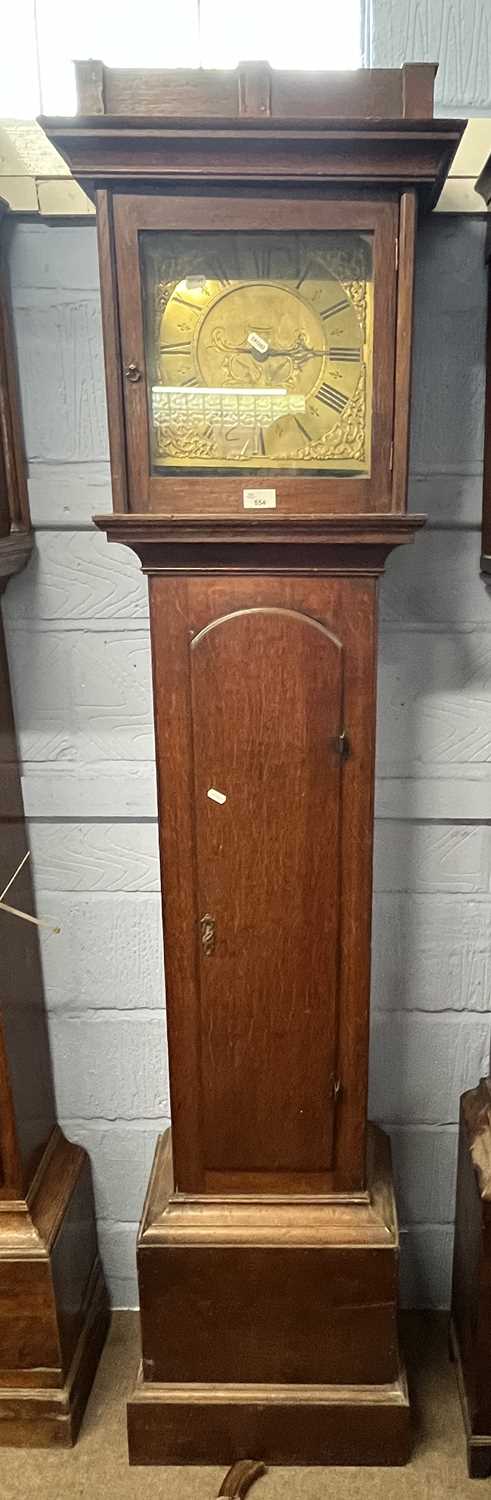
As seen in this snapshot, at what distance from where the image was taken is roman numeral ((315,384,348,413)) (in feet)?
3.86

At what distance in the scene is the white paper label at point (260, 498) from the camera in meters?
1.20

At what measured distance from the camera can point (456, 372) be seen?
143cm

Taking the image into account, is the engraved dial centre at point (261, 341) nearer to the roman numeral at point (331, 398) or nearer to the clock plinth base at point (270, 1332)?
the roman numeral at point (331, 398)

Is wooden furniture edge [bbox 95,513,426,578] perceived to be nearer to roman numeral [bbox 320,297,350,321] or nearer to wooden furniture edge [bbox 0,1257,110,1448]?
roman numeral [bbox 320,297,350,321]

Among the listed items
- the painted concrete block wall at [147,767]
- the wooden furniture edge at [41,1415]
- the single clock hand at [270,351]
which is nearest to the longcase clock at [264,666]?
the single clock hand at [270,351]

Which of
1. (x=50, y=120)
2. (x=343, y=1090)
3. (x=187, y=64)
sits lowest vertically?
(x=343, y=1090)

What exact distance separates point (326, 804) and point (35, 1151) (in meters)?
0.79

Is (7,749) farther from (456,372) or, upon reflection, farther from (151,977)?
(456,372)

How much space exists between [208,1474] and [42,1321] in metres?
0.34

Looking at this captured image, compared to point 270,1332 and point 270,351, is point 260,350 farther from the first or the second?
point 270,1332

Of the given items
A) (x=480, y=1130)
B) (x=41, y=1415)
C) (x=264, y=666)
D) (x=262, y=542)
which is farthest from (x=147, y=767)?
(x=41, y=1415)

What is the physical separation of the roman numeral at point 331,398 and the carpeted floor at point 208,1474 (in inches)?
59.8

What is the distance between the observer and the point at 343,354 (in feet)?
3.83

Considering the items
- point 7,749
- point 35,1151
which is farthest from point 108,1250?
point 7,749
